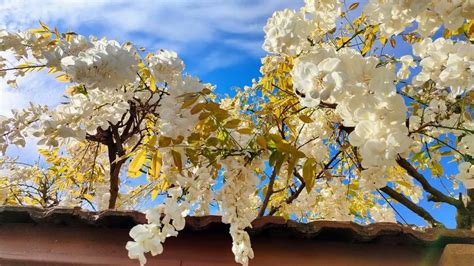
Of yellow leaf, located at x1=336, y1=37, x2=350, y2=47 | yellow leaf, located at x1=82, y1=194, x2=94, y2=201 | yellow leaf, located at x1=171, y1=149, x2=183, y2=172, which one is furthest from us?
yellow leaf, located at x1=82, y1=194, x2=94, y2=201

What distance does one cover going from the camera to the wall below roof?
269cm

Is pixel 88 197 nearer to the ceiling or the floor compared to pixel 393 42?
nearer to the floor

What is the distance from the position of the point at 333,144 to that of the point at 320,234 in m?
2.81

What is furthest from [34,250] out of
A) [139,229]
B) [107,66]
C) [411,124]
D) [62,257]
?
[411,124]

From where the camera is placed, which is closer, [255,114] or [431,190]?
[255,114]

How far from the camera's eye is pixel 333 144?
5344 mm

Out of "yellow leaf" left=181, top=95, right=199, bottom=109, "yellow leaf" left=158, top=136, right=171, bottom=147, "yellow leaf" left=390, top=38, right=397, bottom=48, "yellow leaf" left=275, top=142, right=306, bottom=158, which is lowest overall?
"yellow leaf" left=275, top=142, right=306, bottom=158

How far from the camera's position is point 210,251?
2705mm

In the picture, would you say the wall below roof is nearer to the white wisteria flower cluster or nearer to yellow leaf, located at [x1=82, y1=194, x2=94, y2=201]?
the white wisteria flower cluster

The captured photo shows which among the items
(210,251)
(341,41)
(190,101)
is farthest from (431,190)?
(190,101)

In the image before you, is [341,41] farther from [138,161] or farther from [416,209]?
[138,161]

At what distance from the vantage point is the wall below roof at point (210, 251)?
8.83 feet

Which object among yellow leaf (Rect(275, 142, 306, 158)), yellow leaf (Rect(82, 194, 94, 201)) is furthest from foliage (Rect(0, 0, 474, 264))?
yellow leaf (Rect(82, 194, 94, 201))

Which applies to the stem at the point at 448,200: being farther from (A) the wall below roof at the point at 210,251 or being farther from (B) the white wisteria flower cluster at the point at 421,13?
(B) the white wisteria flower cluster at the point at 421,13
